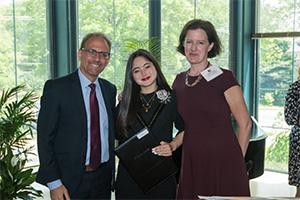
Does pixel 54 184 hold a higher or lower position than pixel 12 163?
higher

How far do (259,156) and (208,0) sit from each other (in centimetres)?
363

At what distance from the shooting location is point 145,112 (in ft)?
8.99

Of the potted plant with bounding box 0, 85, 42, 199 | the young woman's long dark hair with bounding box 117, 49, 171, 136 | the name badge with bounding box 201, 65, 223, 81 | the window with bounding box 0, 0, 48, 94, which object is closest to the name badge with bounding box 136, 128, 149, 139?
the young woman's long dark hair with bounding box 117, 49, 171, 136

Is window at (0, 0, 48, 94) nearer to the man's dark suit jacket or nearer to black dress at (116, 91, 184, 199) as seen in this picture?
the man's dark suit jacket

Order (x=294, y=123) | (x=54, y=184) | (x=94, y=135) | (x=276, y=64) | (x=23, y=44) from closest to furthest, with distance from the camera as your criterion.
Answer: (x=54, y=184)
(x=94, y=135)
(x=294, y=123)
(x=23, y=44)
(x=276, y=64)

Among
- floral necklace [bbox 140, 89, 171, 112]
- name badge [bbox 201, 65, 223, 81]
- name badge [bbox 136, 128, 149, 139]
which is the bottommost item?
name badge [bbox 136, 128, 149, 139]

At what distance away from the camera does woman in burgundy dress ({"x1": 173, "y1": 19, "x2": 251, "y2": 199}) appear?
108 inches

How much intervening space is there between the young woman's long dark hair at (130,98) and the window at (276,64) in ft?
14.3

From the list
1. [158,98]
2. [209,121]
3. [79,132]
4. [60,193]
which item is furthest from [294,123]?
[60,193]

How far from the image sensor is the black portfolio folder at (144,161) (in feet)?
8.75

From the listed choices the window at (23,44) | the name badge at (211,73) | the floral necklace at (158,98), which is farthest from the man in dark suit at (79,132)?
the window at (23,44)

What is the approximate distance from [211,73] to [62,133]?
A: 3.01 feet

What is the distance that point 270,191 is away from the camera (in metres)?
5.70

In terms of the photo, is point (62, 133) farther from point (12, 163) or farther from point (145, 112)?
point (12, 163)
